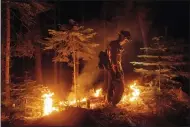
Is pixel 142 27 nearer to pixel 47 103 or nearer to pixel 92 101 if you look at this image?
pixel 92 101

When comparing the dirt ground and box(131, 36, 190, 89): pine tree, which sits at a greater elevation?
box(131, 36, 190, 89): pine tree

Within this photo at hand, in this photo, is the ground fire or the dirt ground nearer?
the dirt ground

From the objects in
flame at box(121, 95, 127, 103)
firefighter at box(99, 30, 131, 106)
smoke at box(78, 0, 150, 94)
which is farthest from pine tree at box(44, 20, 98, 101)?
smoke at box(78, 0, 150, 94)

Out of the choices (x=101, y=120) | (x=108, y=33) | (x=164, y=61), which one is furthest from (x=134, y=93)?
(x=108, y=33)

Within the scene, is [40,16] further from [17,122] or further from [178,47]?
[178,47]

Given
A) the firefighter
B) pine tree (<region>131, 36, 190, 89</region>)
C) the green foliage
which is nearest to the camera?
pine tree (<region>131, 36, 190, 89</region>)

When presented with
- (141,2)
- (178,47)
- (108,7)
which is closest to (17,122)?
(178,47)

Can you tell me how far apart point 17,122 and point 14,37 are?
16.3 ft

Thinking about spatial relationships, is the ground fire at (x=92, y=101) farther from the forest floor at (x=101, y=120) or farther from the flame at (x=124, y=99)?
the forest floor at (x=101, y=120)

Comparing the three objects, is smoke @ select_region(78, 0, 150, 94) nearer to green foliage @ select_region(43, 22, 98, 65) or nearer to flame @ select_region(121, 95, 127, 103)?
flame @ select_region(121, 95, 127, 103)

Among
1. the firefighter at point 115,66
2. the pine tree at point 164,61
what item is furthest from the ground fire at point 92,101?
the pine tree at point 164,61

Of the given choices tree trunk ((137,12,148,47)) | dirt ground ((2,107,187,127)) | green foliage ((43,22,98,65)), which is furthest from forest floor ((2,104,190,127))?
tree trunk ((137,12,148,47))

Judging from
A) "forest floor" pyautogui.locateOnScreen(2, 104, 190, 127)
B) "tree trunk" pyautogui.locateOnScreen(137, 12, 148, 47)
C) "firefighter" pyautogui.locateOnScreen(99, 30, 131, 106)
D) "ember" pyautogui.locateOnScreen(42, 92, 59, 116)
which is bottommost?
"forest floor" pyautogui.locateOnScreen(2, 104, 190, 127)

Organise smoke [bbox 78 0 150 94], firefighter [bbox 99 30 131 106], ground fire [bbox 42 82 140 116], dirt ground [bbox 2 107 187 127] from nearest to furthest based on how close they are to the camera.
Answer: dirt ground [bbox 2 107 187 127], ground fire [bbox 42 82 140 116], firefighter [bbox 99 30 131 106], smoke [bbox 78 0 150 94]
